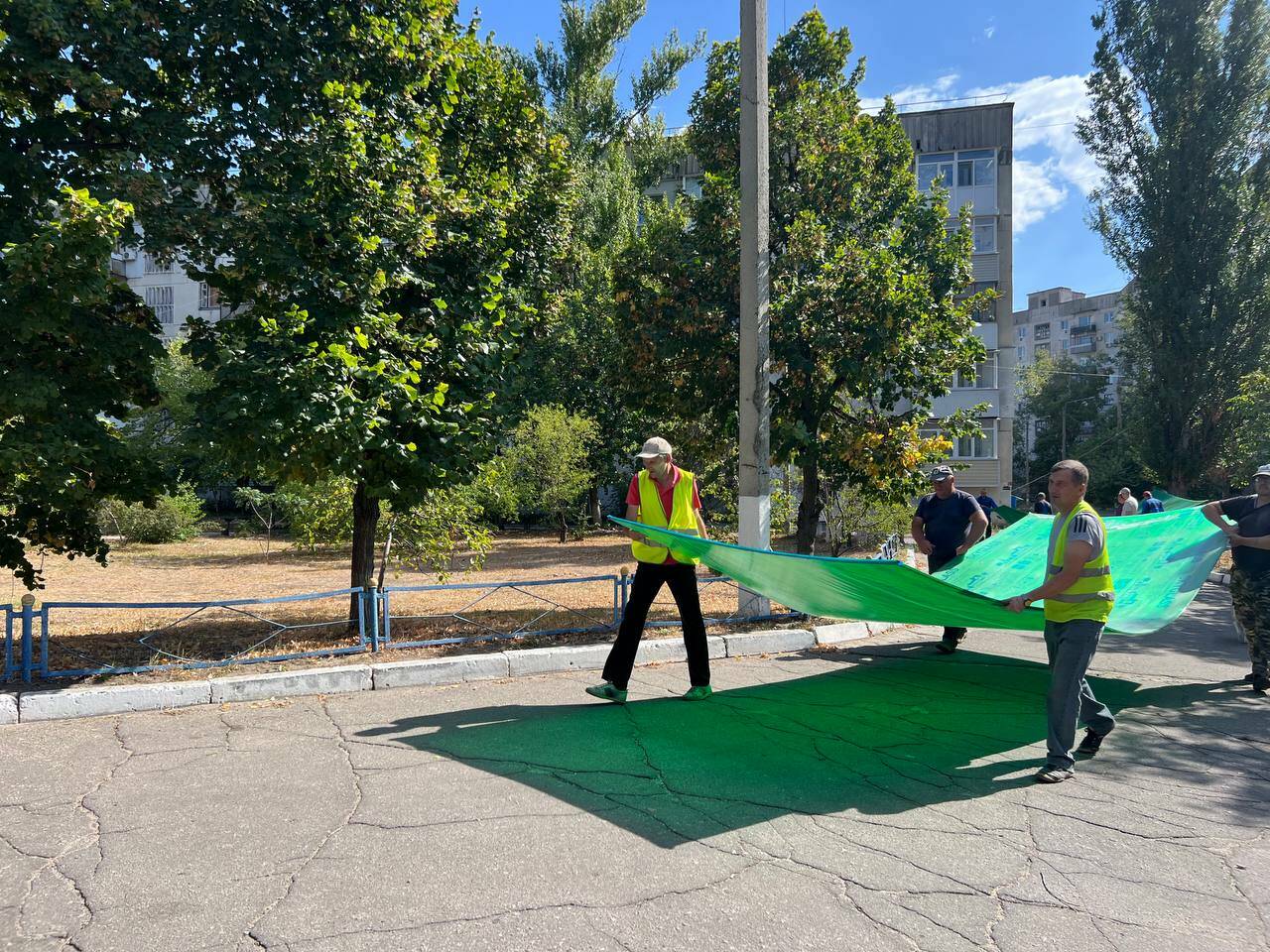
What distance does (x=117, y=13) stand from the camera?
282 inches

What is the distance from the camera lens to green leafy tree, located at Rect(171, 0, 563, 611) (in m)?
7.36

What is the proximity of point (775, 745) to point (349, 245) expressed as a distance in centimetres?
573

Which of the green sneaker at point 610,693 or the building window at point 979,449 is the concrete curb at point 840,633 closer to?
the green sneaker at point 610,693

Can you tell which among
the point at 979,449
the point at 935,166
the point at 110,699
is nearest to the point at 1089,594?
the point at 110,699

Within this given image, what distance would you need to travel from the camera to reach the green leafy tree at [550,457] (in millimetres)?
23672

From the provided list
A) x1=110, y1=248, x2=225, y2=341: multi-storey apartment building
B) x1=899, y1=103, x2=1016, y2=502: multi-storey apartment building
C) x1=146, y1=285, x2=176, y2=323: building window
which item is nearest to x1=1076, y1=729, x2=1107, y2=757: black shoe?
x1=899, y1=103, x2=1016, y2=502: multi-storey apartment building

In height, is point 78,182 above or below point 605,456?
above

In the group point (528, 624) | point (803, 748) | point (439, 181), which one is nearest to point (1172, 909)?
point (803, 748)

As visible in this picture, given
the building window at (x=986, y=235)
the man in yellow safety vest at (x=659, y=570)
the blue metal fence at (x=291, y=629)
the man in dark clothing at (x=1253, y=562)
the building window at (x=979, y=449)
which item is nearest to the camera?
the man in yellow safety vest at (x=659, y=570)

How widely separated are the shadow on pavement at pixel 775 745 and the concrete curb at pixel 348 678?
114 centimetres

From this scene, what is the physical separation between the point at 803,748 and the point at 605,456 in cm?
2438

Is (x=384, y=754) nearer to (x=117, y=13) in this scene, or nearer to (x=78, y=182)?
(x=78, y=182)

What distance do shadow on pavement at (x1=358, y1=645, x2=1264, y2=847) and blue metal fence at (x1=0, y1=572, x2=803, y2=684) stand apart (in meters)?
1.99

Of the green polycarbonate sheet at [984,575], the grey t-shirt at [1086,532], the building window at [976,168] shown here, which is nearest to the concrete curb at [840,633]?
the green polycarbonate sheet at [984,575]
